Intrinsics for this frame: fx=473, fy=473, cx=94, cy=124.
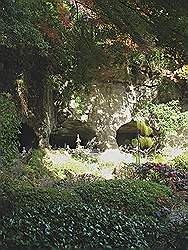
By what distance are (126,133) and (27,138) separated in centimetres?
354

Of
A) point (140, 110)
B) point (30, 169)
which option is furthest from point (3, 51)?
point (140, 110)

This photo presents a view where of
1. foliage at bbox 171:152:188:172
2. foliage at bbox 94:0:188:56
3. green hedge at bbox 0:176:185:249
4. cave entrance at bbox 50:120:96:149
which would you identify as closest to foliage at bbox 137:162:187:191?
foliage at bbox 171:152:188:172

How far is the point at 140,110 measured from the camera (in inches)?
479

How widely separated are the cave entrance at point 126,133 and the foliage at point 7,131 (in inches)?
183

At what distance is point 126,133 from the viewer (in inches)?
514

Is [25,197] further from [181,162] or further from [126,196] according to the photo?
[181,162]

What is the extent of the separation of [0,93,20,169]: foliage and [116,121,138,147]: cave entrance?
15.3ft

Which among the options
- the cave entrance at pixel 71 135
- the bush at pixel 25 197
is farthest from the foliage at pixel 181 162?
the bush at pixel 25 197

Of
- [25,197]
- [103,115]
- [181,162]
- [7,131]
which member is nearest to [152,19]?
[25,197]

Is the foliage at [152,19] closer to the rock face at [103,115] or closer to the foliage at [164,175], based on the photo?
the foliage at [164,175]

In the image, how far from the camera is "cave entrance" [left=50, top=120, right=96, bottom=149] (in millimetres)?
11562

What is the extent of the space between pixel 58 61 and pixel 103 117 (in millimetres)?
2661

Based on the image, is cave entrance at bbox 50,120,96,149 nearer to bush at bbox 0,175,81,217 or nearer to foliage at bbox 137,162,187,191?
foliage at bbox 137,162,187,191

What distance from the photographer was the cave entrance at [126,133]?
12562mm
